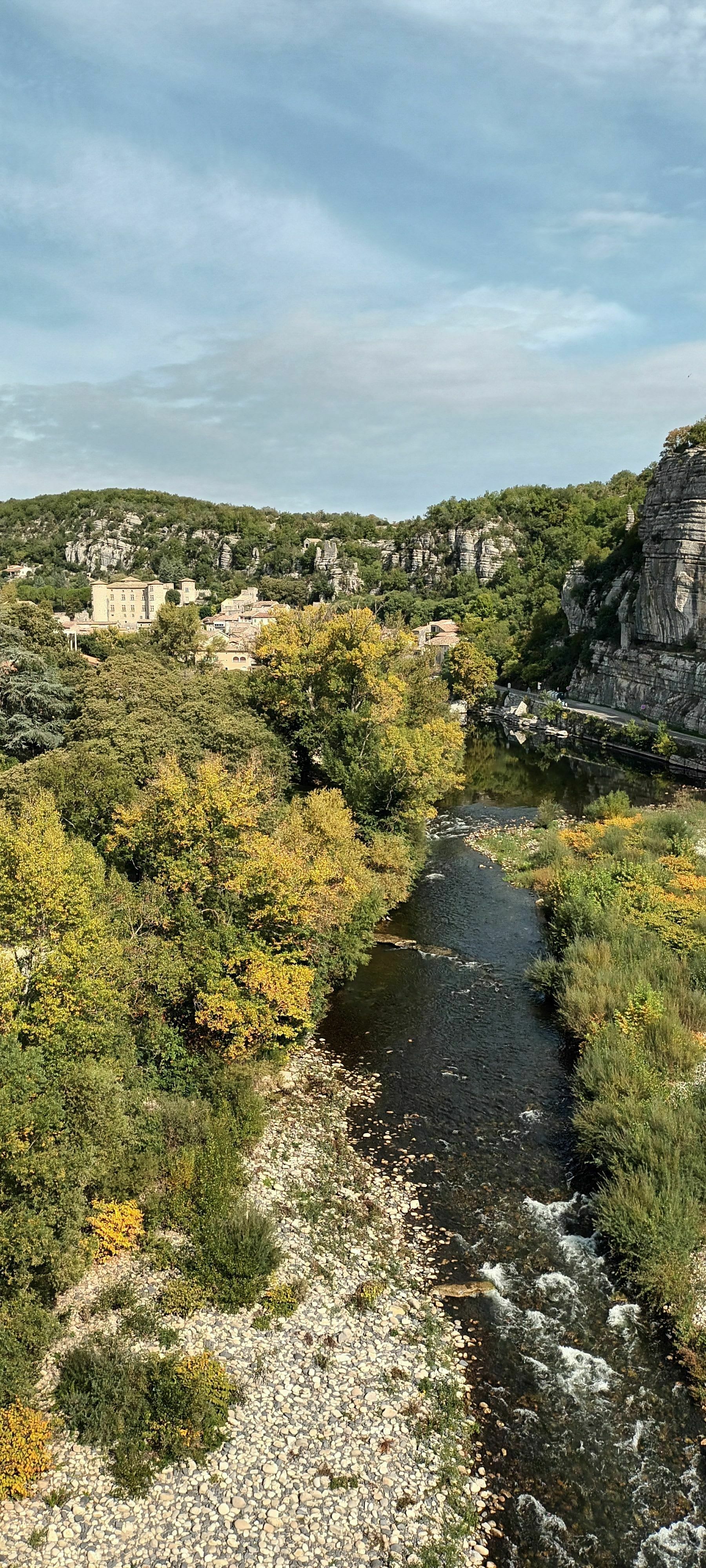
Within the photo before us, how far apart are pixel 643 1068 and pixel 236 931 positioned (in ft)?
26.4

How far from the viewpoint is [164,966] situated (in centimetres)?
1541

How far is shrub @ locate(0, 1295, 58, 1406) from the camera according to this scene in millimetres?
9502

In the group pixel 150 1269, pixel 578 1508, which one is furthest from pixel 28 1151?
pixel 578 1508

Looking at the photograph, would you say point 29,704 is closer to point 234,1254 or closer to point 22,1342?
point 234,1254

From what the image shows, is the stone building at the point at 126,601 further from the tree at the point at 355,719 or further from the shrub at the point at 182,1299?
the shrub at the point at 182,1299

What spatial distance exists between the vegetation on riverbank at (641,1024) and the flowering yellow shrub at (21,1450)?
7.69m

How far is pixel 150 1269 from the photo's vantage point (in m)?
11.9

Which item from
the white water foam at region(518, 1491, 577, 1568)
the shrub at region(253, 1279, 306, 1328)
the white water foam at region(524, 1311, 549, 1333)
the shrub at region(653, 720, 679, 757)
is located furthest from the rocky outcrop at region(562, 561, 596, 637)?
the white water foam at region(518, 1491, 577, 1568)

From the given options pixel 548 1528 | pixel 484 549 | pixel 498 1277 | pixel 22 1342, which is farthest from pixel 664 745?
pixel 484 549

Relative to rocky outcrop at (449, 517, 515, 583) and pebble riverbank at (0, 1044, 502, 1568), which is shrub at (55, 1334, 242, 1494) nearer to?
pebble riverbank at (0, 1044, 502, 1568)

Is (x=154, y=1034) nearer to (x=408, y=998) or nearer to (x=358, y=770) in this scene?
(x=408, y=998)

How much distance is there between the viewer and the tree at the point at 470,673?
7281cm

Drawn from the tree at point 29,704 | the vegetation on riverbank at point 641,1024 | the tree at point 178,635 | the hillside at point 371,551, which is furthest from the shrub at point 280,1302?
the hillside at point 371,551

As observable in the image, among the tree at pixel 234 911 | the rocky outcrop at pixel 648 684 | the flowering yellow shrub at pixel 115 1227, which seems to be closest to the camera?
the flowering yellow shrub at pixel 115 1227
